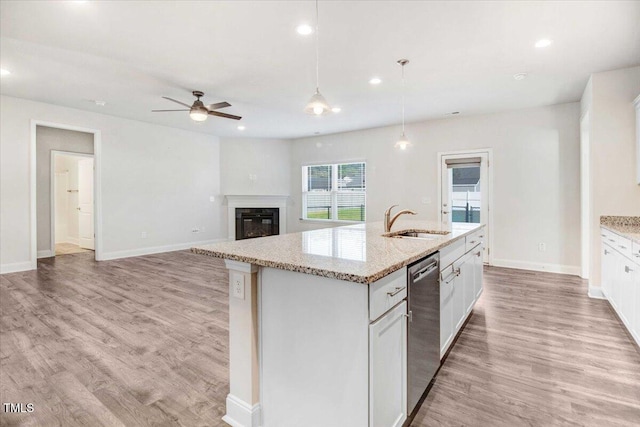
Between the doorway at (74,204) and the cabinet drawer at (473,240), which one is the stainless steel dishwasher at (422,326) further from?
the doorway at (74,204)

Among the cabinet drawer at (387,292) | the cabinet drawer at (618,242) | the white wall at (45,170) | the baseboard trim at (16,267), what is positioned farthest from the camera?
the white wall at (45,170)

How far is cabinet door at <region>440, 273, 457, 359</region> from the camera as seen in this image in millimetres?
2119

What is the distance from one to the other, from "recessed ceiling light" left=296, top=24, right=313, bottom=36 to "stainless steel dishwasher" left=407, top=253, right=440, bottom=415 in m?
2.21

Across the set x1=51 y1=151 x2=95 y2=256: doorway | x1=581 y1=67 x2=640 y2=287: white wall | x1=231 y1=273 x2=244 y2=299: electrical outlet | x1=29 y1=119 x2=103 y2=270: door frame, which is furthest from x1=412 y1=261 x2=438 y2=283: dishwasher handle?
x1=51 y1=151 x2=95 y2=256: doorway

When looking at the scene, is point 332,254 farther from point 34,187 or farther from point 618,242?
point 34,187

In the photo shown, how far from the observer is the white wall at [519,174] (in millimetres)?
5035

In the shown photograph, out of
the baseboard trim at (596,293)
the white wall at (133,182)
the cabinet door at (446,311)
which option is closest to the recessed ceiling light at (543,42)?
the cabinet door at (446,311)

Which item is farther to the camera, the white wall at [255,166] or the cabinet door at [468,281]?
the white wall at [255,166]

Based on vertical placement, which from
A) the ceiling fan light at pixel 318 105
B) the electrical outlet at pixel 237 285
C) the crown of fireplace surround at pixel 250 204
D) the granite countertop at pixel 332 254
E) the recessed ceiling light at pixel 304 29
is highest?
the recessed ceiling light at pixel 304 29

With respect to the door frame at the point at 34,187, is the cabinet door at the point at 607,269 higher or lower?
lower

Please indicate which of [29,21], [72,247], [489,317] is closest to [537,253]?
[489,317]

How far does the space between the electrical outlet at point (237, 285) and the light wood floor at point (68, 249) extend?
7081mm

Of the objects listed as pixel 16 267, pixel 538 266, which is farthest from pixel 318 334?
pixel 16 267

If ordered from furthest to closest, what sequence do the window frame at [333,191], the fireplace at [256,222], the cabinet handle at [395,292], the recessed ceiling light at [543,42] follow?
1. the fireplace at [256,222]
2. the window frame at [333,191]
3. the recessed ceiling light at [543,42]
4. the cabinet handle at [395,292]
